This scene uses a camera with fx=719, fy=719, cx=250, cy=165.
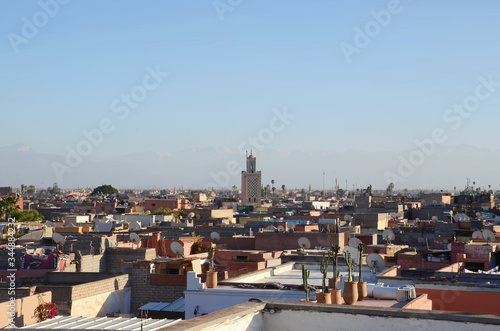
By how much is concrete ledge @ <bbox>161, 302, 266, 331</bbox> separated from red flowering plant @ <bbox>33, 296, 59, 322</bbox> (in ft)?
23.3

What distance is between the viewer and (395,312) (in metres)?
6.42

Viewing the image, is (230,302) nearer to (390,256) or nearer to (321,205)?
(390,256)

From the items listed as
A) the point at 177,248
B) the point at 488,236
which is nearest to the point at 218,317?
the point at 177,248

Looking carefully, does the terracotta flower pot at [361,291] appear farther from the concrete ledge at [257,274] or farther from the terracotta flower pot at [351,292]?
the concrete ledge at [257,274]

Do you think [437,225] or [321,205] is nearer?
[437,225]

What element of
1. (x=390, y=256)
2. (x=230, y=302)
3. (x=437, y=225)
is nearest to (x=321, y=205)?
(x=437, y=225)

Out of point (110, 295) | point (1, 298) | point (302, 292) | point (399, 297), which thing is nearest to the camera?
point (399, 297)

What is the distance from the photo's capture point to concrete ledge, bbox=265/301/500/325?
6.23m

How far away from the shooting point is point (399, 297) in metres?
10.5

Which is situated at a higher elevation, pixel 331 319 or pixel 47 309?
pixel 331 319

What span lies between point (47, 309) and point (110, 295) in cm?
289

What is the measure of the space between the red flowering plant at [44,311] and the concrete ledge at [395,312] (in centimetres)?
720

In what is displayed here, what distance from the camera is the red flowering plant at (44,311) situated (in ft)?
41.7

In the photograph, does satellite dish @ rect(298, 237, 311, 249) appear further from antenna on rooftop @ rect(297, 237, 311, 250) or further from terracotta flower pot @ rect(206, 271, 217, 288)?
terracotta flower pot @ rect(206, 271, 217, 288)
